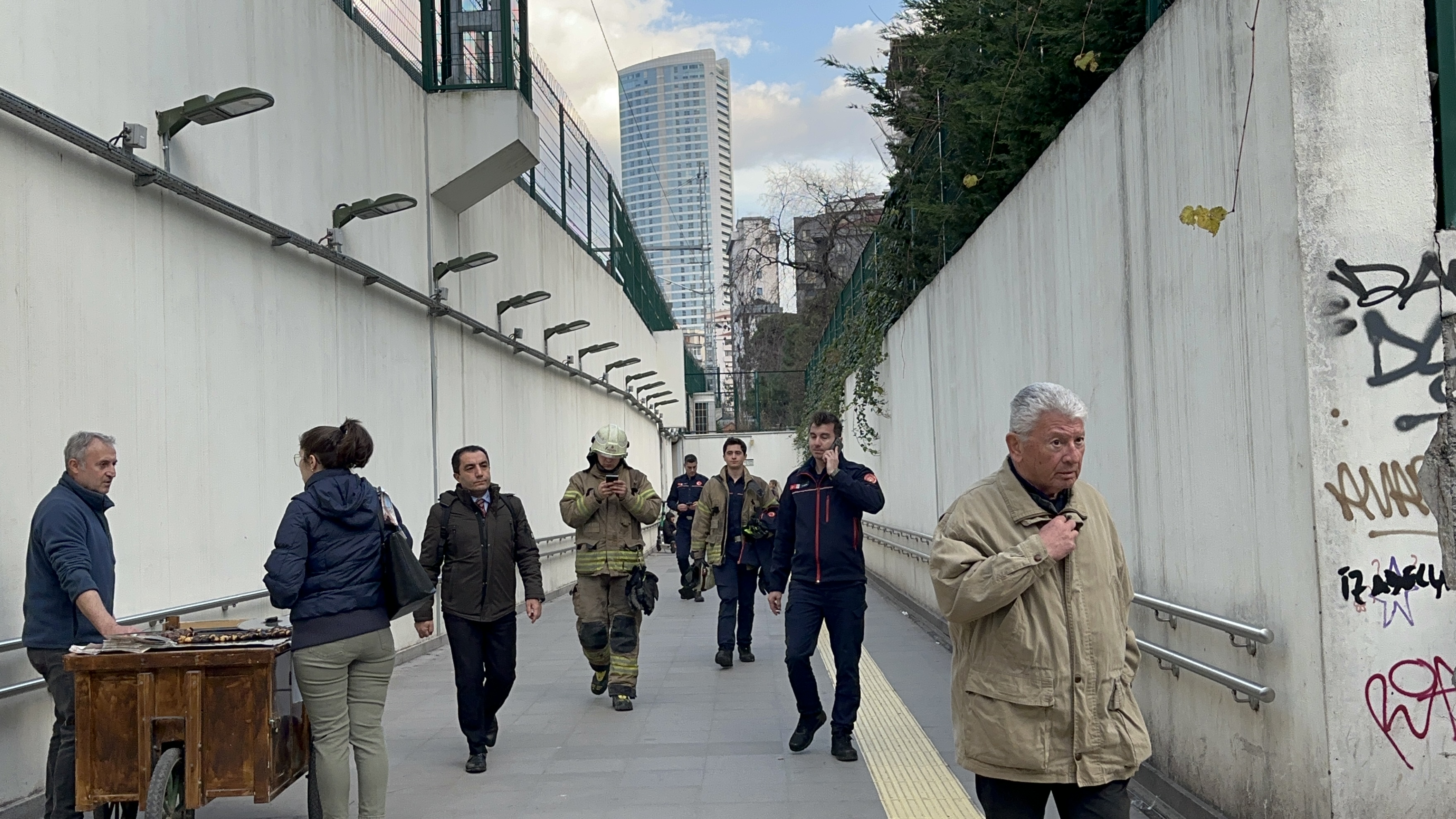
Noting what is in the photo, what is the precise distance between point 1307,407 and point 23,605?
5.05 m

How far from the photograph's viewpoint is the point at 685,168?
246ft

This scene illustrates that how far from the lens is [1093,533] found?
11.8 feet

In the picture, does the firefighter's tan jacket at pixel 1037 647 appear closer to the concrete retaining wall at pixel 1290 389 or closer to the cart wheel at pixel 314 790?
the concrete retaining wall at pixel 1290 389

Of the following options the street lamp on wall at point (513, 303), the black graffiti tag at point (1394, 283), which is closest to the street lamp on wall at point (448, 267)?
the street lamp on wall at point (513, 303)

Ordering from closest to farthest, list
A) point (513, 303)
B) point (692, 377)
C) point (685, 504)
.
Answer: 1. point (513, 303)
2. point (685, 504)
3. point (692, 377)

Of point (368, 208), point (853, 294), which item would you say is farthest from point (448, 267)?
point (853, 294)

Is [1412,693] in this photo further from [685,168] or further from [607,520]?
[685,168]

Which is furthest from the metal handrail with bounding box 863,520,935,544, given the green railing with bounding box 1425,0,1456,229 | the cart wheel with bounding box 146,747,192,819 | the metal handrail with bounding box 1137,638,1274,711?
the cart wheel with bounding box 146,747,192,819

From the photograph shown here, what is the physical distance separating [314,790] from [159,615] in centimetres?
188

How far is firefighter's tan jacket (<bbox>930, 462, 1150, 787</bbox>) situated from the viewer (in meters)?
3.46

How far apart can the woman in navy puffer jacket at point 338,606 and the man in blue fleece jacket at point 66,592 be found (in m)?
0.68

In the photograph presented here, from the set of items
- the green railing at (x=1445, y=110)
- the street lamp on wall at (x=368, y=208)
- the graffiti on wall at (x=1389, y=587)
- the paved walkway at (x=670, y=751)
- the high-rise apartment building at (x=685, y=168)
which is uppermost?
the high-rise apartment building at (x=685, y=168)

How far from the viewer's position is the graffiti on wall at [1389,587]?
4277 mm

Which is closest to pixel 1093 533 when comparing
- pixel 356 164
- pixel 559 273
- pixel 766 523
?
pixel 766 523
